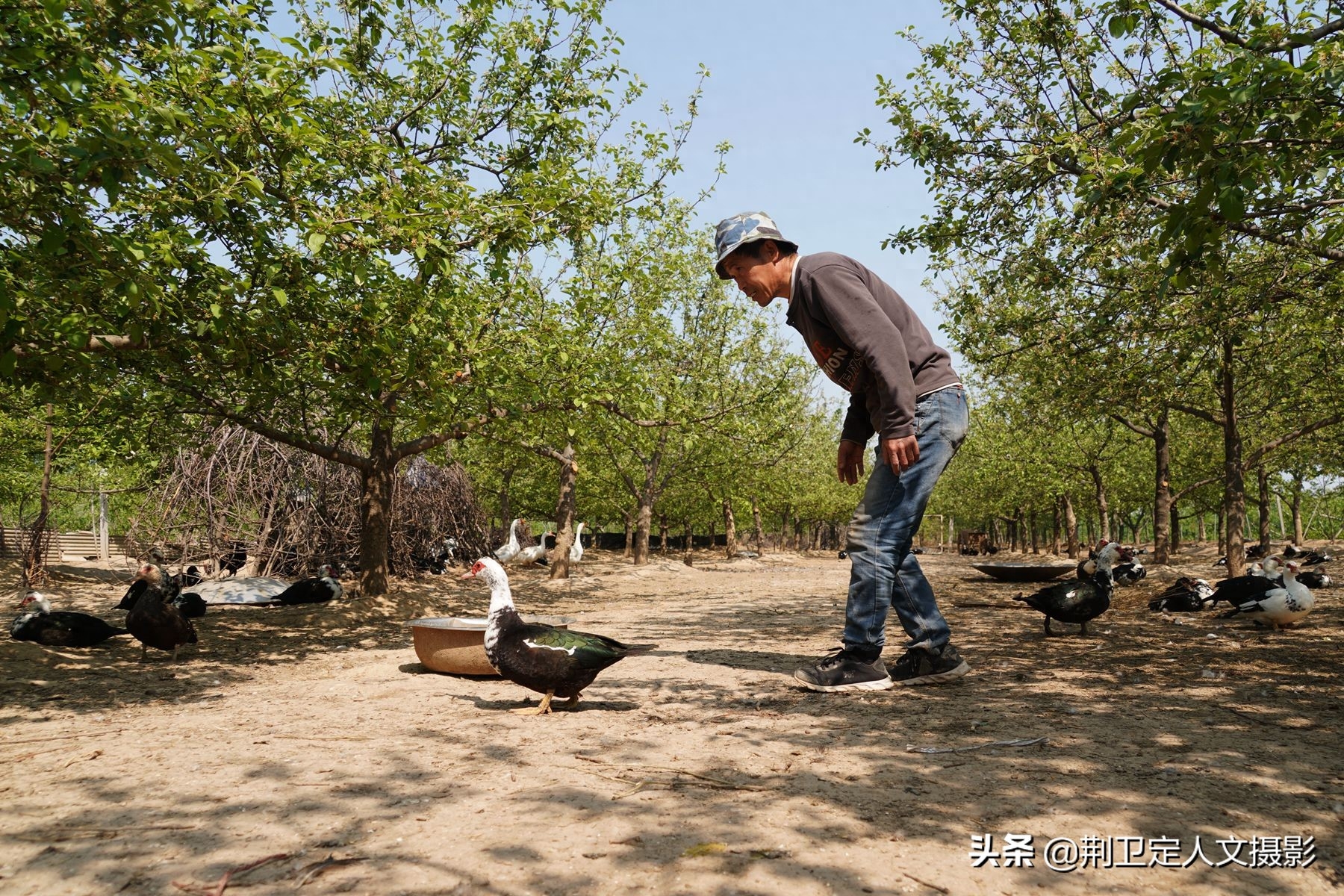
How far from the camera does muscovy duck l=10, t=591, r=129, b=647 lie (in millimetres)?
7938

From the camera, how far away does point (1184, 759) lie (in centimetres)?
346

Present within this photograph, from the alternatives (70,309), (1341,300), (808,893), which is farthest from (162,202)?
(1341,300)

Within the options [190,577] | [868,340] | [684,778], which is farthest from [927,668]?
[190,577]

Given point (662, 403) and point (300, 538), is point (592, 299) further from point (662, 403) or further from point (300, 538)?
point (300, 538)

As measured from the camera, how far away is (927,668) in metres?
5.18

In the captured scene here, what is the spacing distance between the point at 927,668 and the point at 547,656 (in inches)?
97.0

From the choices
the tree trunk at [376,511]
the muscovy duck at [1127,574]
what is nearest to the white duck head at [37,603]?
the tree trunk at [376,511]

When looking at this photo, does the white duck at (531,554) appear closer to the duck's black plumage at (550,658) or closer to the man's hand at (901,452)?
the duck's black plumage at (550,658)

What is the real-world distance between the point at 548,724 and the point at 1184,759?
3.21 m

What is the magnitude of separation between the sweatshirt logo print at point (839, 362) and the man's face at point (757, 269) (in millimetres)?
450

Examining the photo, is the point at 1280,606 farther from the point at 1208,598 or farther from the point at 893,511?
the point at 893,511

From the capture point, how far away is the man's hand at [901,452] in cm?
448

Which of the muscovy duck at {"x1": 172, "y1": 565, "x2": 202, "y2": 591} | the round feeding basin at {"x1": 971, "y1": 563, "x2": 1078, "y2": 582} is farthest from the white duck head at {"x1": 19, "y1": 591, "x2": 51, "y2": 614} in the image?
the round feeding basin at {"x1": 971, "y1": 563, "x2": 1078, "y2": 582}

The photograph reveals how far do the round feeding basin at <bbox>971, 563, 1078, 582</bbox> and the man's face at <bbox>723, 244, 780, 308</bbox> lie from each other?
1031cm
